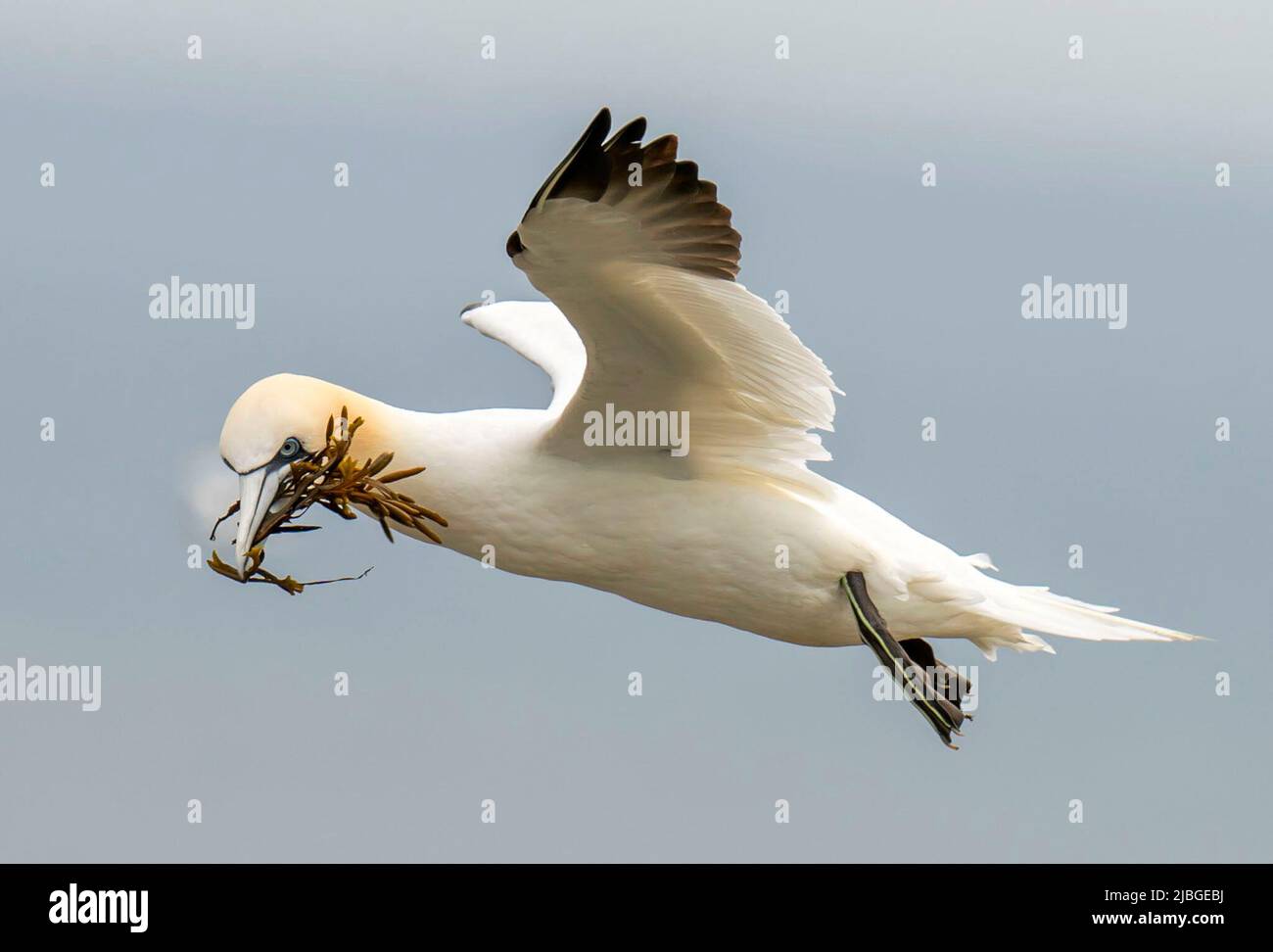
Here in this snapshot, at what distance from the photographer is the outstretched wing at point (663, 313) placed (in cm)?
643

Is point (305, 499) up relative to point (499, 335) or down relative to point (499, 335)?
down

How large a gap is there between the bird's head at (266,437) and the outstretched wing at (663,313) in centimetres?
93

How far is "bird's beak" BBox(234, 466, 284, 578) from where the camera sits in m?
7.16

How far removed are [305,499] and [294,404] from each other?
0.37 m

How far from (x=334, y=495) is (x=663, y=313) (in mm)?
1409

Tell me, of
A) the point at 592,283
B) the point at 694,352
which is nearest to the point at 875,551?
the point at 694,352

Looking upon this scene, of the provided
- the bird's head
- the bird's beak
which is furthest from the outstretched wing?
the bird's beak

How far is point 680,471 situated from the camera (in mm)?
7773

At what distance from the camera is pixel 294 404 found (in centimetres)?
733

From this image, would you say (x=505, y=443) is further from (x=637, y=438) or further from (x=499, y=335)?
(x=499, y=335)

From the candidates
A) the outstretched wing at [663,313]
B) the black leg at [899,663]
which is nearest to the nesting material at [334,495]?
the outstretched wing at [663,313]
